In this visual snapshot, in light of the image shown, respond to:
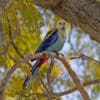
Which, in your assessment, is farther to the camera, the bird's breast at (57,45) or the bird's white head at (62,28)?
the bird's white head at (62,28)

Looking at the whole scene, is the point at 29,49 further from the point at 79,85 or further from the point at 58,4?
the point at 79,85

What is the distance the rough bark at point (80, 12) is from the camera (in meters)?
3.17

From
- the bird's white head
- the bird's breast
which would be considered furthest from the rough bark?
the bird's breast

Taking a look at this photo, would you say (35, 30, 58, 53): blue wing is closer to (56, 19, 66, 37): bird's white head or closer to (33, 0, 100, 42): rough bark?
(56, 19, 66, 37): bird's white head

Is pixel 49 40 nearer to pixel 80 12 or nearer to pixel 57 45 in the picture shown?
pixel 57 45

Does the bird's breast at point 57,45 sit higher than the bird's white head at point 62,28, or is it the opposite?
the bird's white head at point 62,28

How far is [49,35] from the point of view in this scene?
3.32 metres

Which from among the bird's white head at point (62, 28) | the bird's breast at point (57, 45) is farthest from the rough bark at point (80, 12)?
the bird's breast at point (57, 45)

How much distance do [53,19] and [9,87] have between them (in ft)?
3.12

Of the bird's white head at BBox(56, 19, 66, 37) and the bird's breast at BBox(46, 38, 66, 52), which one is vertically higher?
the bird's white head at BBox(56, 19, 66, 37)

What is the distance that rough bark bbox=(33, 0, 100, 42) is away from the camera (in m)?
3.17

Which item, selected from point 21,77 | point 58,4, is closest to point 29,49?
point 21,77

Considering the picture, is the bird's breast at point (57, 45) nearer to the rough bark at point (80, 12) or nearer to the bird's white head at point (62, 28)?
the bird's white head at point (62, 28)

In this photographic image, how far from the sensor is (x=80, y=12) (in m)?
3.24
